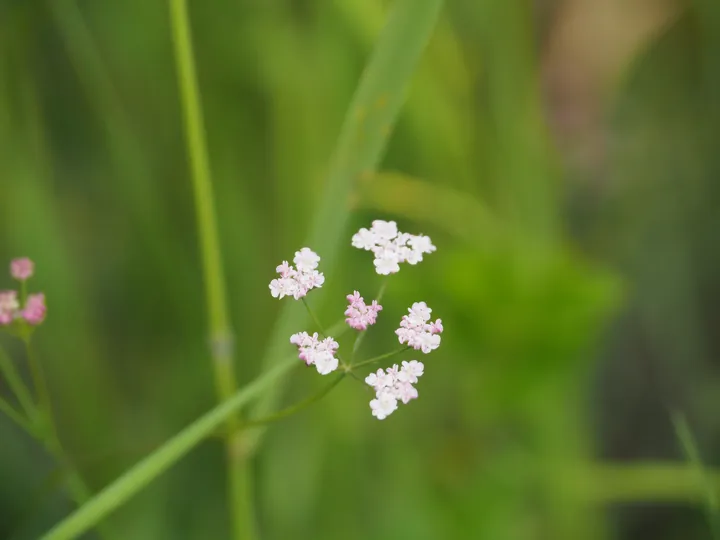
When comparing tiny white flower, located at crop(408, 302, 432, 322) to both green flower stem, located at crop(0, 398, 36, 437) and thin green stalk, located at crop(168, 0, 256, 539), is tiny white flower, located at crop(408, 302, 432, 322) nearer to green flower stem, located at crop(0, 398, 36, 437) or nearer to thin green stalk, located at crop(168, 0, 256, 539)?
thin green stalk, located at crop(168, 0, 256, 539)

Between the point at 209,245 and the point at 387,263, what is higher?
the point at 209,245

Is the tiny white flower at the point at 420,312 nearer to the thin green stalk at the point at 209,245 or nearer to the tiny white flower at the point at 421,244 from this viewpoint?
the tiny white flower at the point at 421,244

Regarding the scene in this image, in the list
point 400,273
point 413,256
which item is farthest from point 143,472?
point 400,273

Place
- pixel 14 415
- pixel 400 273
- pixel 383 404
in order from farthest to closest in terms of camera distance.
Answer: pixel 400 273
pixel 14 415
pixel 383 404

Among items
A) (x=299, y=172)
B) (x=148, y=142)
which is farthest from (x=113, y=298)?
(x=299, y=172)

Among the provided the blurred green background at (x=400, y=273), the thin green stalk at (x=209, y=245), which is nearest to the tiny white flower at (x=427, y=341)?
the thin green stalk at (x=209, y=245)

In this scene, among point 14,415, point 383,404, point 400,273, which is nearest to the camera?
point 383,404

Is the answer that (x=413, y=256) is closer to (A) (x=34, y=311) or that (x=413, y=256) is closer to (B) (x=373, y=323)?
(B) (x=373, y=323)
